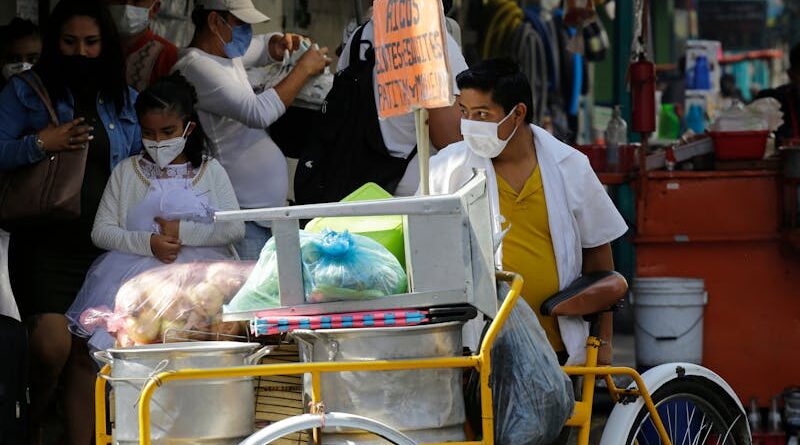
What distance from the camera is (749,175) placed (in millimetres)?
7410

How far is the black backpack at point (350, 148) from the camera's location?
17.9 feet

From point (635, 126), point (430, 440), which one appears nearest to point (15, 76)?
point (430, 440)

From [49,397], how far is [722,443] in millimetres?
2642

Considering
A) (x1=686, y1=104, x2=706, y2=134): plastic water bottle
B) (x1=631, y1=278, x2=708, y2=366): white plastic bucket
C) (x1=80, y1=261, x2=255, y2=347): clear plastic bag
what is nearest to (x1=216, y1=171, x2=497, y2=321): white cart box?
(x1=80, y1=261, x2=255, y2=347): clear plastic bag

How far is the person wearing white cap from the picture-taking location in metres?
5.76

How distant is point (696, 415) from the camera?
489cm

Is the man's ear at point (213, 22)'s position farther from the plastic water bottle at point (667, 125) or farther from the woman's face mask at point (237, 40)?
the plastic water bottle at point (667, 125)

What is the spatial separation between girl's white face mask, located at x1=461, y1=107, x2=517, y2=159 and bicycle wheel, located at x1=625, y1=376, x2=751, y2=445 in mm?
1018

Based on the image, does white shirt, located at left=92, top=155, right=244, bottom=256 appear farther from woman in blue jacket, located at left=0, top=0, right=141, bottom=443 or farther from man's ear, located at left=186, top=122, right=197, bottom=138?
woman in blue jacket, located at left=0, top=0, right=141, bottom=443

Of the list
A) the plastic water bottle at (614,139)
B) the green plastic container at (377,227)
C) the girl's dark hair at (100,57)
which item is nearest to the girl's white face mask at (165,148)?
the girl's dark hair at (100,57)

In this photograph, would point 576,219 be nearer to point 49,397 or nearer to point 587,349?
point 587,349

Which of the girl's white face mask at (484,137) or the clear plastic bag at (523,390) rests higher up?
the girl's white face mask at (484,137)

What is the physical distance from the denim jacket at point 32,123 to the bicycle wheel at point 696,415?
239 centimetres

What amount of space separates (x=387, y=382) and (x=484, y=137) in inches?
48.6
